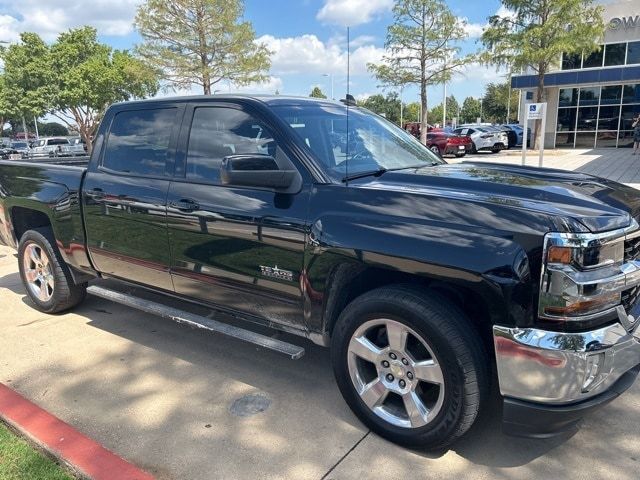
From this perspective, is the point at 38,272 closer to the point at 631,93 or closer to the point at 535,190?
the point at 535,190

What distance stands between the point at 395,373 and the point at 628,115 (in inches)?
1230

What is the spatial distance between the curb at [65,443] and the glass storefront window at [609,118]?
32.2 meters

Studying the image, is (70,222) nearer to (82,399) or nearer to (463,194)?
(82,399)

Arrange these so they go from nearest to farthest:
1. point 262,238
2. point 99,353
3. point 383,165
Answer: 1. point 262,238
2. point 383,165
3. point 99,353

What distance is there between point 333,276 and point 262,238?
530 mm

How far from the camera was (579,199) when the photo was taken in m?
2.65

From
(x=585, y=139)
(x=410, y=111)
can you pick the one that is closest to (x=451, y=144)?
(x=585, y=139)

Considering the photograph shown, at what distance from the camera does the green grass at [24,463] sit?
104 inches

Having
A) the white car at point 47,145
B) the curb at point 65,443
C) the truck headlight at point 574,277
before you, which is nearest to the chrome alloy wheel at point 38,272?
the curb at point 65,443

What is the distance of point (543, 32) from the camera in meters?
24.2

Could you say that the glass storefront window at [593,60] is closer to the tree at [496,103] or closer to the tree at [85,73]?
the tree at [85,73]

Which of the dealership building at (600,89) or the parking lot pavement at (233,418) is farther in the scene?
the dealership building at (600,89)

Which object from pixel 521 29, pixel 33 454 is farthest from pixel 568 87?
pixel 33 454

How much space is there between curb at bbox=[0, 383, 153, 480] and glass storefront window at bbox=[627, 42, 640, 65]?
32651mm
